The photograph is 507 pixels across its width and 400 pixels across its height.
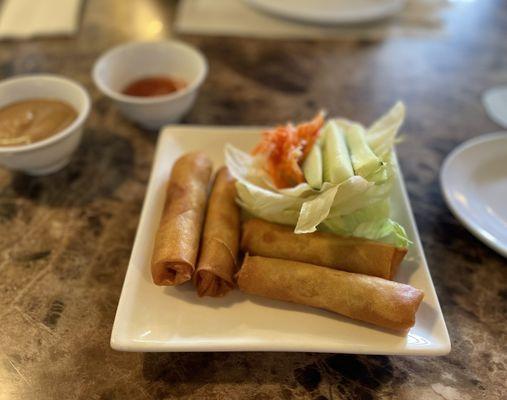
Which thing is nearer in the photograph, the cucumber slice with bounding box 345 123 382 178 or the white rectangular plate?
the white rectangular plate

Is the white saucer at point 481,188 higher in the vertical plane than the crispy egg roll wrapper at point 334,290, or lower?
higher

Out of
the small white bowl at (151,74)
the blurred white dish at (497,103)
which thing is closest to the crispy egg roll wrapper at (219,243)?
the small white bowl at (151,74)

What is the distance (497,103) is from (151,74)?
171 cm

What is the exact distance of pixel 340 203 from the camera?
1369mm

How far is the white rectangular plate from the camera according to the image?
1.15 m

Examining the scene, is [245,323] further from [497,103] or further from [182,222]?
[497,103]

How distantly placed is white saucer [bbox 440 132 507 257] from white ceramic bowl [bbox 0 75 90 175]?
1.39 meters

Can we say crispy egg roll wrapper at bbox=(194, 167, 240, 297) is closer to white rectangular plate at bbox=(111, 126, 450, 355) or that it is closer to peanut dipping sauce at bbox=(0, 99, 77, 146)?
white rectangular plate at bbox=(111, 126, 450, 355)

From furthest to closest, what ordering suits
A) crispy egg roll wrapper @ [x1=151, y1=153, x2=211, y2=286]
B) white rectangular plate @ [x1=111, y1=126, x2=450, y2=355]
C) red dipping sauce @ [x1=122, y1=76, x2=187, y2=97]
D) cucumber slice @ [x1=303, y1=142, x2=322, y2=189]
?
red dipping sauce @ [x1=122, y1=76, x2=187, y2=97] < cucumber slice @ [x1=303, y1=142, x2=322, y2=189] < crispy egg roll wrapper @ [x1=151, y1=153, x2=211, y2=286] < white rectangular plate @ [x1=111, y1=126, x2=450, y2=355]

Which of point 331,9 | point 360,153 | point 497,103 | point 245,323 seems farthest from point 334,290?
point 331,9

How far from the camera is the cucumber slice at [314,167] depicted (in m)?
1.42

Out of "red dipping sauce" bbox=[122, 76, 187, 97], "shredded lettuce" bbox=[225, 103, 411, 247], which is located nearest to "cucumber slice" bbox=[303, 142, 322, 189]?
"shredded lettuce" bbox=[225, 103, 411, 247]

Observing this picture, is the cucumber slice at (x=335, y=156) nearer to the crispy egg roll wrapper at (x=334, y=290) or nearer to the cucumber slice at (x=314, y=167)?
the cucumber slice at (x=314, y=167)

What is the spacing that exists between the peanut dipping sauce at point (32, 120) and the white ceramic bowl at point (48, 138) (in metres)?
0.03
